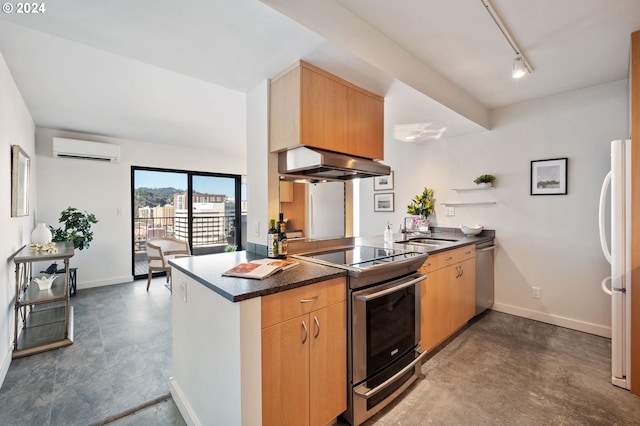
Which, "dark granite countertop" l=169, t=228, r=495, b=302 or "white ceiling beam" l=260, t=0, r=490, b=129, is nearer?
"dark granite countertop" l=169, t=228, r=495, b=302

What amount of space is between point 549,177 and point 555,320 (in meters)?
1.55

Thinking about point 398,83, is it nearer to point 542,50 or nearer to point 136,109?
point 542,50

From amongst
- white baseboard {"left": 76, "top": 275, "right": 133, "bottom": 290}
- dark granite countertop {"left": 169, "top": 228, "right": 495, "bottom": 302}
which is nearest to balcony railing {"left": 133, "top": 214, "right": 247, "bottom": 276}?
white baseboard {"left": 76, "top": 275, "right": 133, "bottom": 290}

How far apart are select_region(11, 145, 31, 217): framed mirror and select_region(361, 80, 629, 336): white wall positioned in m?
3.51

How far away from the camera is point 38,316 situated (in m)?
3.26

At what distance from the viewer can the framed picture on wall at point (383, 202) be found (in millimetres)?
4191

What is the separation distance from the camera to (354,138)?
7.16 ft

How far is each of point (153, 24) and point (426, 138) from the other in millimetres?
3188

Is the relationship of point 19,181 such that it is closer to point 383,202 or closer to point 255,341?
point 255,341

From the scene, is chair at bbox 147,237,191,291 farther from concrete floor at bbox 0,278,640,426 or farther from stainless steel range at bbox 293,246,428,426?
stainless steel range at bbox 293,246,428,426

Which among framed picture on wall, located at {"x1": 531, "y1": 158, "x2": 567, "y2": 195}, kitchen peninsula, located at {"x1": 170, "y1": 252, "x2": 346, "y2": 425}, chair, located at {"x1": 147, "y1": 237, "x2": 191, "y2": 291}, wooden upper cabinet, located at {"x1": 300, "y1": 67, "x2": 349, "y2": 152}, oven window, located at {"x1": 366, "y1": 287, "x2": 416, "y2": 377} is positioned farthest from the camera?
chair, located at {"x1": 147, "y1": 237, "x2": 191, "y2": 291}

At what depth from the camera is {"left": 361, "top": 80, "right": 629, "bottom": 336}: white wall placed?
276cm

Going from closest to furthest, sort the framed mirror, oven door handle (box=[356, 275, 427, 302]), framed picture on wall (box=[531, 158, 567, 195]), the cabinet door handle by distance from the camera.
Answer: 1. the cabinet door handle
2. oven door handle (box=[356, 275, 427, 302])
3. the framed mirror
4. framed picture on wall (box=[531, 158, 567, 195])

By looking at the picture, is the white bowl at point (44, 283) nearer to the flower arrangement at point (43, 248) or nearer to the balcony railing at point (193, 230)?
the flower arrangement at point (43, 248)
